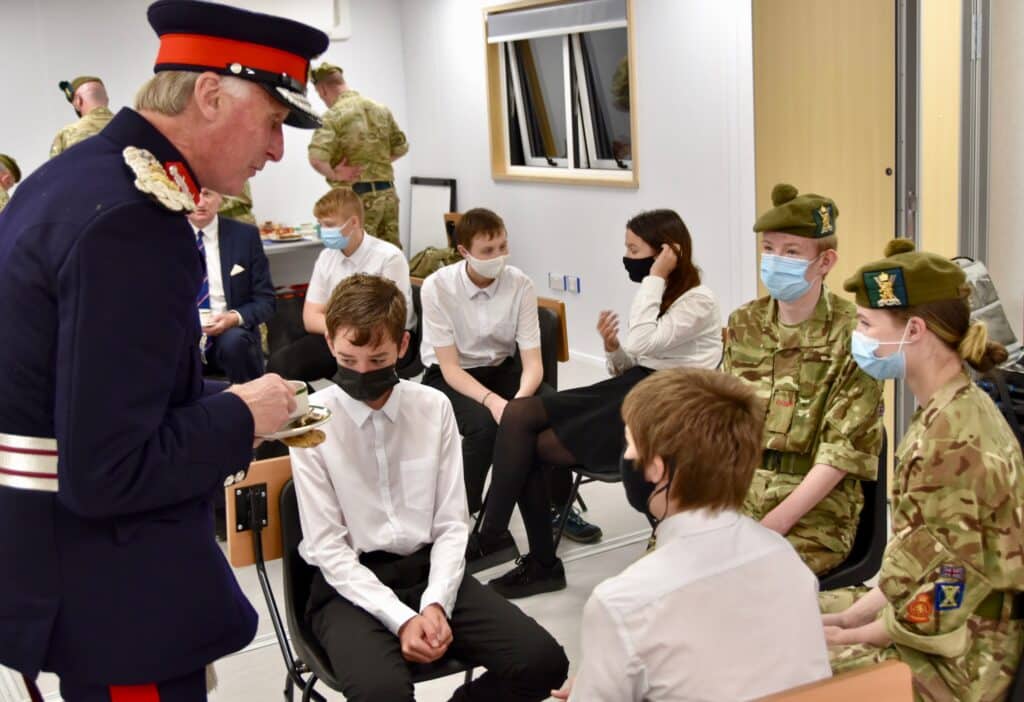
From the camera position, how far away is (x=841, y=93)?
191 inches

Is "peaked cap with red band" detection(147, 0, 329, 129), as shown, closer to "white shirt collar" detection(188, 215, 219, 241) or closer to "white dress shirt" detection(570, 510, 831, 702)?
"white dress shirt" detection(570, 510, 831, 702)

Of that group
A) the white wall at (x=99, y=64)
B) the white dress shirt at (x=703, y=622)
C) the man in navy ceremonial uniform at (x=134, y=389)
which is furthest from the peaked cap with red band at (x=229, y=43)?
the white wall at (x=99, y=64)

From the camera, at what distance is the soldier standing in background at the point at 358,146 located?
7.34 meters

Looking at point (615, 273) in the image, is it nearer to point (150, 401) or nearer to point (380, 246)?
point (380, 246)

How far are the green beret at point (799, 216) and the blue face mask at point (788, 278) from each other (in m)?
0.09

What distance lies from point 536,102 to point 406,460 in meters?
5.33

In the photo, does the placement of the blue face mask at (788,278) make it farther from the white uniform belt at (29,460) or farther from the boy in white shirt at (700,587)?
the white uniform belt at (29,460)

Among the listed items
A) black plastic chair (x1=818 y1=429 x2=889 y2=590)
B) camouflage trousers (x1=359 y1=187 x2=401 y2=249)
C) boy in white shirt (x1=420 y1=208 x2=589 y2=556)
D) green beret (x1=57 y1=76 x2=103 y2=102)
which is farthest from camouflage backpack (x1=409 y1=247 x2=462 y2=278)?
black plastic chair (x1=818 y1=429 x2=889 y2=590)

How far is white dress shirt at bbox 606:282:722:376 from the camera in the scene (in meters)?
3.83

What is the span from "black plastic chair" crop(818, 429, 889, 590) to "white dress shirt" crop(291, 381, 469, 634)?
98cm

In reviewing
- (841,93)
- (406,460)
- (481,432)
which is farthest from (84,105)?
(406,460)

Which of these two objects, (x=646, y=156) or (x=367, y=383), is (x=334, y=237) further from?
(x=367, y=383)

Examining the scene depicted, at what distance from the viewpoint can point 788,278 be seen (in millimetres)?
2994

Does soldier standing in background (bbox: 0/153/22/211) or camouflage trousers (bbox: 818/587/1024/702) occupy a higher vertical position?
soldier standing in background (bbox: 0/153/22/211)
